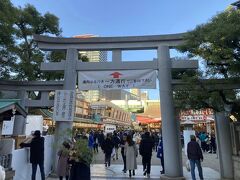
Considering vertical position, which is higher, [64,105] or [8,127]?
[64,105]

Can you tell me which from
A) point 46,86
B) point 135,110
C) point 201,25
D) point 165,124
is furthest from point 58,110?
point 135,110

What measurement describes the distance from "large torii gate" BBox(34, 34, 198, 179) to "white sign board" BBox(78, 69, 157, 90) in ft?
0.71

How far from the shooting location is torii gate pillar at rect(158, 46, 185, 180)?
1092 cm

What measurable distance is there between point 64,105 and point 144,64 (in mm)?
3821

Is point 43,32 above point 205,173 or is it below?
above

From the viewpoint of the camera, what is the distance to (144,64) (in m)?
11.7

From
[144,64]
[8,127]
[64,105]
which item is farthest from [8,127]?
[144,64]

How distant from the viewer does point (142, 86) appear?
1165cm

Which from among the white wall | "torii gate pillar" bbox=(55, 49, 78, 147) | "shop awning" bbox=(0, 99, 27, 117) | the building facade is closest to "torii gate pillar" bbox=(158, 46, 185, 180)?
"torii gate pillar" bbox=(55, 49, 78, 147)

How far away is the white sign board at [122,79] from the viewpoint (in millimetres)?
11641

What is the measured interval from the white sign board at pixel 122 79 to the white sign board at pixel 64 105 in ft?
2.93

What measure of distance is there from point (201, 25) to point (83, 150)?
5.95m

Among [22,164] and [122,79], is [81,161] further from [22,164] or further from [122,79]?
[122,79]

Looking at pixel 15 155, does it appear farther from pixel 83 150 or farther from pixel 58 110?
pixel 58 110
